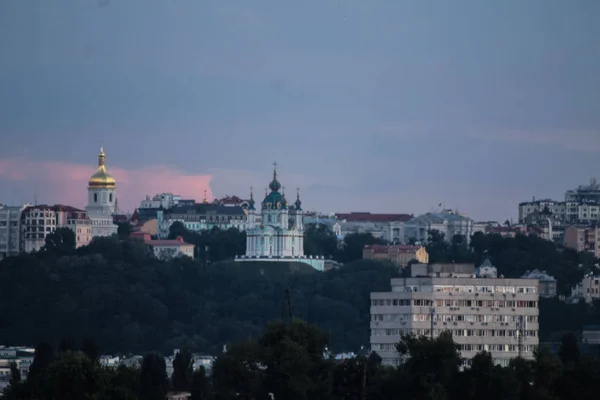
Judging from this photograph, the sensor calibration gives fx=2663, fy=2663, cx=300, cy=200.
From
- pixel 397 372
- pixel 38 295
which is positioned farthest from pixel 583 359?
pixel 38 295

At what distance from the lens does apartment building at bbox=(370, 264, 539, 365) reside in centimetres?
12875

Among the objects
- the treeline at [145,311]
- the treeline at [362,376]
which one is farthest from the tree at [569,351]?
the treeline at [145,311]

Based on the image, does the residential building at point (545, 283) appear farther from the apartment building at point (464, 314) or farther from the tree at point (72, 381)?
the tree at point (72, 381)

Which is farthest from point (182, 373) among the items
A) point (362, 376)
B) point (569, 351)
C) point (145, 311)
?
point (145, 311)

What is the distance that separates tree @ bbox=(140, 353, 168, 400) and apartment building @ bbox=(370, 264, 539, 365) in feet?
43.2

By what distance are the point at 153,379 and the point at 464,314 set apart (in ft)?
68.0

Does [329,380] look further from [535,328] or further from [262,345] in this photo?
[535,328]

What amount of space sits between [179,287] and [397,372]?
95248 mm

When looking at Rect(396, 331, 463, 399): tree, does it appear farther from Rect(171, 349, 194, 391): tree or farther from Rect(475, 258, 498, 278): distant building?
Rect(475, 258, 498, 278): distant building

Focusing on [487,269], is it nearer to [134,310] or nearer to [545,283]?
[545,283]

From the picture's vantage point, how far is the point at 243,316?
193m

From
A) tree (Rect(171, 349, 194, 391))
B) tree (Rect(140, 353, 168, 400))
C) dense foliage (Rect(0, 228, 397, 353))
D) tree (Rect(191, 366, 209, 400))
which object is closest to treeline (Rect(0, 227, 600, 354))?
dense foliage (Rect(0, 228, 397, 353))

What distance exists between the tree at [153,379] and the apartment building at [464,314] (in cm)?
1317

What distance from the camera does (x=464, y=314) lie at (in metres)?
130
